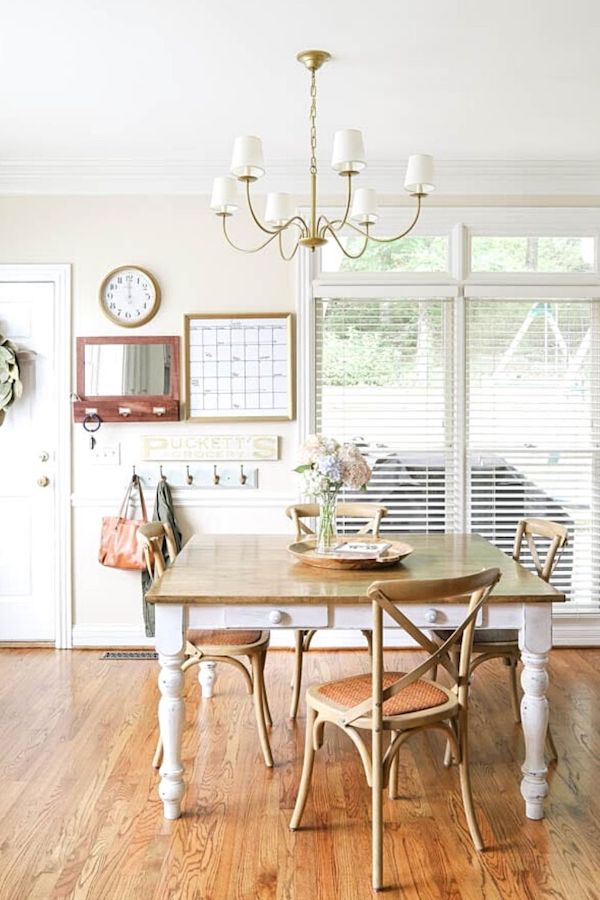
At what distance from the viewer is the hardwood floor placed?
235 cm

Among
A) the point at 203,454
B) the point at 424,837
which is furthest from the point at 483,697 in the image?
the point at 203,454

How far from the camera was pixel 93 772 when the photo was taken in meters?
3.06

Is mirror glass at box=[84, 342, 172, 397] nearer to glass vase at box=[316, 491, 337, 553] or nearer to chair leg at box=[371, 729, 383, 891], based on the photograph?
glass vase at box=[316, 491, 337, 553]

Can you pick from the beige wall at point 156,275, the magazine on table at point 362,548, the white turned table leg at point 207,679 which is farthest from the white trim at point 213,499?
the magazine on table at point 362,548

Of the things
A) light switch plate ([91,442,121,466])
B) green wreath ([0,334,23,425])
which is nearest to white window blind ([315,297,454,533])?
light switch plate ([91,442,121,466])

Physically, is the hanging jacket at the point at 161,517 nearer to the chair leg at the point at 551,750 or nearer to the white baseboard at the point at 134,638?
the white baseboard at the point at 134,638

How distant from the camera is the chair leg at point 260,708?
3107mm

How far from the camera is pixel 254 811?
109 inches

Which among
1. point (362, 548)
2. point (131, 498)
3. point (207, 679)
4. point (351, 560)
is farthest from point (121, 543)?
point (351, 560)

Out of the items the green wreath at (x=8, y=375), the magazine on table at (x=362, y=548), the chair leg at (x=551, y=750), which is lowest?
the chair leg at (x=551, y=750)

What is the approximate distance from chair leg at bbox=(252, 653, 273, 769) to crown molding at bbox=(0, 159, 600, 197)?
2691mm

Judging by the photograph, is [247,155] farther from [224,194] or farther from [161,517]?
[161,517]

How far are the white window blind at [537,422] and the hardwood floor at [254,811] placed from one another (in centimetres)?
104

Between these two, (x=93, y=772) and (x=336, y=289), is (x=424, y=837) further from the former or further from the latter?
(x=336, y=289)
